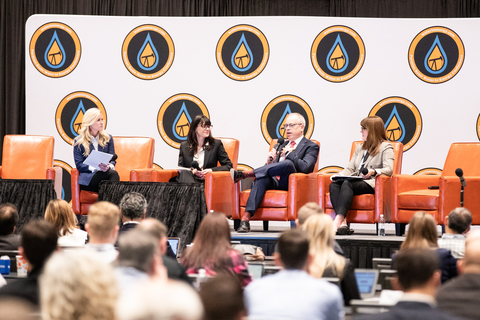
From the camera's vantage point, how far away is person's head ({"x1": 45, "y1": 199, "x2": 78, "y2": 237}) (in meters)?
3.64

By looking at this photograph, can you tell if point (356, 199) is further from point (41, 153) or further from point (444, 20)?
point (41, 153)

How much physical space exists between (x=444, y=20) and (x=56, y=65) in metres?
4.72

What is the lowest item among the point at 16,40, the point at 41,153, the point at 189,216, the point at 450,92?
the point at 189,216

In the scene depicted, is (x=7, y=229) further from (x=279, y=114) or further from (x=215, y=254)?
(x=279, y=114)

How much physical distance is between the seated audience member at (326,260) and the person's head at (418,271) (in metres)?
0.78

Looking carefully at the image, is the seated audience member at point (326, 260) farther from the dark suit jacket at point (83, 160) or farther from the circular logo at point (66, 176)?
the circular logo at point (66, 176)

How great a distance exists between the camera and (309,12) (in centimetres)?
746

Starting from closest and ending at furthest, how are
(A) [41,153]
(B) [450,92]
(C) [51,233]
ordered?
(C) [51,233]
(A) [41,153]
(B) [450,92]

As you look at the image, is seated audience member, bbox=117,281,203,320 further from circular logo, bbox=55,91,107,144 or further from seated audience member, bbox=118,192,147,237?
circular logo, bbox=55,91,107,144

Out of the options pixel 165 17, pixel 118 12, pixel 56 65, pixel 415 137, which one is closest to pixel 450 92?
pixel 415 137

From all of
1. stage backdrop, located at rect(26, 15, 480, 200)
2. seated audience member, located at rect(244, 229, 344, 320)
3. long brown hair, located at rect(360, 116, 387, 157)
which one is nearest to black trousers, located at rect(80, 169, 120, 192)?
stage backdrop, located at rect(26, 15, 480, 200)

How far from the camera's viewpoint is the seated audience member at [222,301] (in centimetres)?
122

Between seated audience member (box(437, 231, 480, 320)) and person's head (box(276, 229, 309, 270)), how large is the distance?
0.49 m

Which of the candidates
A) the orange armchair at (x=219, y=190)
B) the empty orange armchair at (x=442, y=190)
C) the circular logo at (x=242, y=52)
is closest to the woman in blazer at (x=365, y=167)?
the empty orange armchair at (x=442, y=190)
